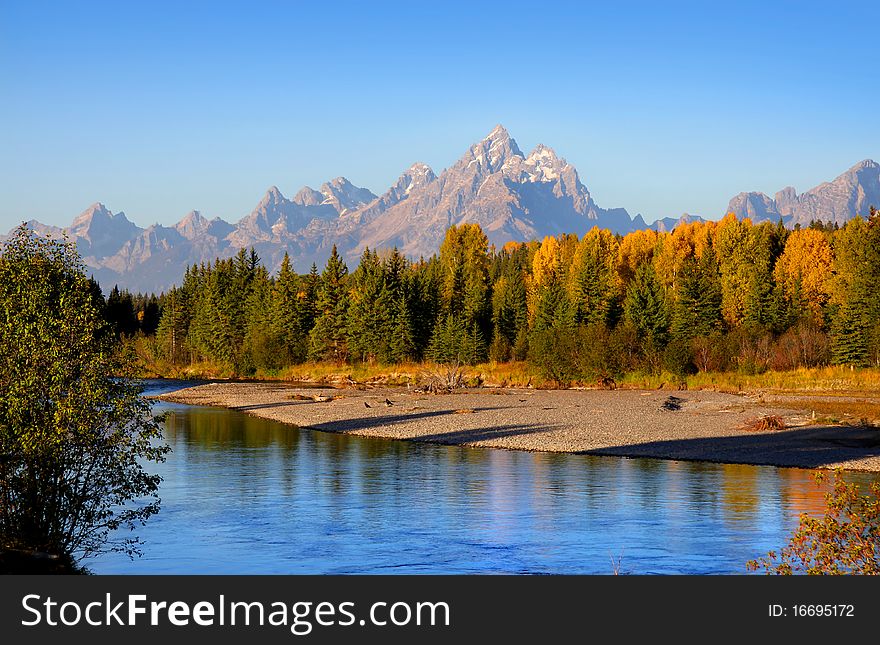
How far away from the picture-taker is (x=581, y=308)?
102688 mm

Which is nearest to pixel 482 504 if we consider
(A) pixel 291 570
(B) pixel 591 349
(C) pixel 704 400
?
(A) pixel 291 570

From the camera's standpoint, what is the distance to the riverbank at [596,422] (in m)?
42.0

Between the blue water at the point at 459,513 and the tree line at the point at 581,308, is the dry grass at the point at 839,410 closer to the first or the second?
the blue water at the point at 459,513

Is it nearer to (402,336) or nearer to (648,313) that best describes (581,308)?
(648,313)

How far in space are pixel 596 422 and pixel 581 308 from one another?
4975cm

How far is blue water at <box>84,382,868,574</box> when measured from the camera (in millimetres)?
23094

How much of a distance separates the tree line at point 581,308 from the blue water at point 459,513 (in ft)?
165

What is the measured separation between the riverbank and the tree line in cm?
1129

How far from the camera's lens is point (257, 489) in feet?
112

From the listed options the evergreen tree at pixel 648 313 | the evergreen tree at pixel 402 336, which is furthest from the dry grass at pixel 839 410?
the evergreen tree at pixel 402 336

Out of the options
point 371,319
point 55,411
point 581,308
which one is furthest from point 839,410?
point 371,319
